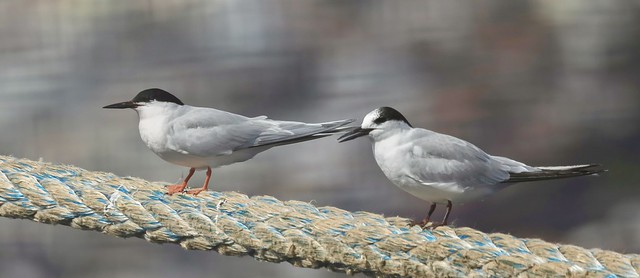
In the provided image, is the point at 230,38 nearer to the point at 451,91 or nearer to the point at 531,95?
the point at 451,91

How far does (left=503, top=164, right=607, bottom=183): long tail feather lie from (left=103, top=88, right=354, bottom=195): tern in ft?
0.94

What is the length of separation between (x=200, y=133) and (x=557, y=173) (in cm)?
50

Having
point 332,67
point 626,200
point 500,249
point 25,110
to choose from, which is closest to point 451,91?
point 332,67

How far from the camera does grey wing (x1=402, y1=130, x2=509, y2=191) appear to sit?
53.5 inches

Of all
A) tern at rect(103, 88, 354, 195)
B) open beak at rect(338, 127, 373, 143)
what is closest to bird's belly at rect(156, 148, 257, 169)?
tern at rect(103, 88, 354, 195)

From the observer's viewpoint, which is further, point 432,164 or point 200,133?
point 200,133

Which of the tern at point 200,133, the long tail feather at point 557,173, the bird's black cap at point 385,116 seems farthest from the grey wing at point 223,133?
the long tail feather at point 557,173

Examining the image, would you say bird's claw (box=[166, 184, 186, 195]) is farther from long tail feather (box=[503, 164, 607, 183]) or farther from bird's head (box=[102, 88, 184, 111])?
long tail feather (box=[503, 164, 607, 183])

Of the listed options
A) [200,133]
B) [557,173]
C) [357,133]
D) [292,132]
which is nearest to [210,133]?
[200,133]

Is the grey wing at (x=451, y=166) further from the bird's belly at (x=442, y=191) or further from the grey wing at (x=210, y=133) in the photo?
the grey wing at (x=210, y=133)

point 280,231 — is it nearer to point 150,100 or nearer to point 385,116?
point 385,116

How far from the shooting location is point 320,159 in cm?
288

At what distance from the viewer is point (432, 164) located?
1.36 meters

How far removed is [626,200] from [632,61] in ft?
1.13
